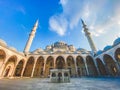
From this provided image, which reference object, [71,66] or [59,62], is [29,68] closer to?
[59,62]

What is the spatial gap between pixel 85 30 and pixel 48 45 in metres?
18.5

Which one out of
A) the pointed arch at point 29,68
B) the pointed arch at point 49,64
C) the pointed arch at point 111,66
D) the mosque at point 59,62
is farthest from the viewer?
the pointed arch at point 49,64

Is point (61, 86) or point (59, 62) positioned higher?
point (59, 62)

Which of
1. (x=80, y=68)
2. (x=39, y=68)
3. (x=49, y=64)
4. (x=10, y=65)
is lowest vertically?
(x=10, y=65)

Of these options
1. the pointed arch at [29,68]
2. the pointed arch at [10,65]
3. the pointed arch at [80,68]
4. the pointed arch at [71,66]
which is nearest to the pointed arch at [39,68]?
the pointed arch at [29,68]

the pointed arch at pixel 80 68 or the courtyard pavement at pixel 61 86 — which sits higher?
the pointed arch at pixel 80 68

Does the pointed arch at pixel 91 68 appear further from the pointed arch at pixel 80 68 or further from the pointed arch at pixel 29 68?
the pointed arch at pixel 29 68

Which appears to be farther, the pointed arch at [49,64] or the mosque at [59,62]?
the pointed arch at [49,64]

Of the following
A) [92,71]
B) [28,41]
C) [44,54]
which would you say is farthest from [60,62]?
[28,41]

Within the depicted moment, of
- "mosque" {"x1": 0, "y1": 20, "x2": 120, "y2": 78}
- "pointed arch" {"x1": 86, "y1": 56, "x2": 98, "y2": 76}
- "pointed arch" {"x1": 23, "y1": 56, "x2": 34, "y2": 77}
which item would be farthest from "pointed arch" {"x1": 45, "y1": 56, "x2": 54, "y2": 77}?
"pointed arch" {"x1": 86, "y1": 56, "x2": 98, "y2": 76}

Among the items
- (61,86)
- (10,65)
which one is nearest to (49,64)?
(10,65)

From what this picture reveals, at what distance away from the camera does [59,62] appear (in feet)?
97.1

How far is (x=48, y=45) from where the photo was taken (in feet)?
138

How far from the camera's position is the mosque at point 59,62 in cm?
1877
